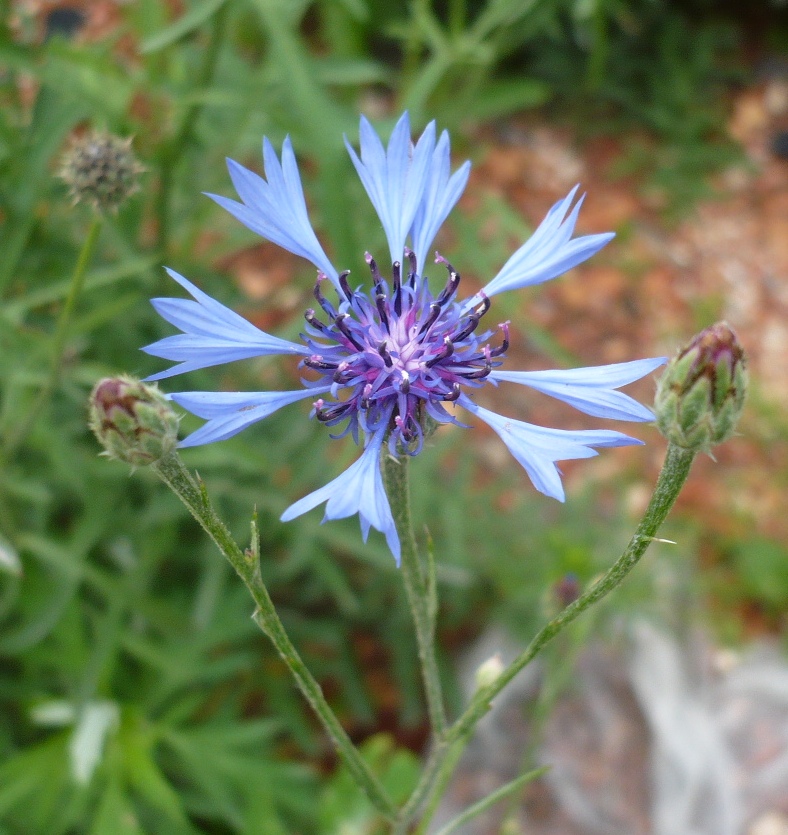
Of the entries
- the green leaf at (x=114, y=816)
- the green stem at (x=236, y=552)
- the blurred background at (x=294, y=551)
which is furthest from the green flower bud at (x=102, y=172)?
the green leaf at (x=114, y=816)

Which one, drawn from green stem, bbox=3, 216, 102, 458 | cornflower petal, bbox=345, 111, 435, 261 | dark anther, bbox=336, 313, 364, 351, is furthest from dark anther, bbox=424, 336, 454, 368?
green stem, bbox=3, 216, 102, 458

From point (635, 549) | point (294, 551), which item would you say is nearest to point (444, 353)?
point (635, 549)

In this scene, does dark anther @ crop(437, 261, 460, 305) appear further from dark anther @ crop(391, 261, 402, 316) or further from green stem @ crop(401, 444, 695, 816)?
green stem @ crop(401, 444, 695, 816)

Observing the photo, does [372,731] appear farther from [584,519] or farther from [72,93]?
[72,93]

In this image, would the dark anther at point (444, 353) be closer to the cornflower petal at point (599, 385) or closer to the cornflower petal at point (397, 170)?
the cornflower petal at point (599, 385)

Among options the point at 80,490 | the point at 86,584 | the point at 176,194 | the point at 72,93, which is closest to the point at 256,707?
the point at 86,584
